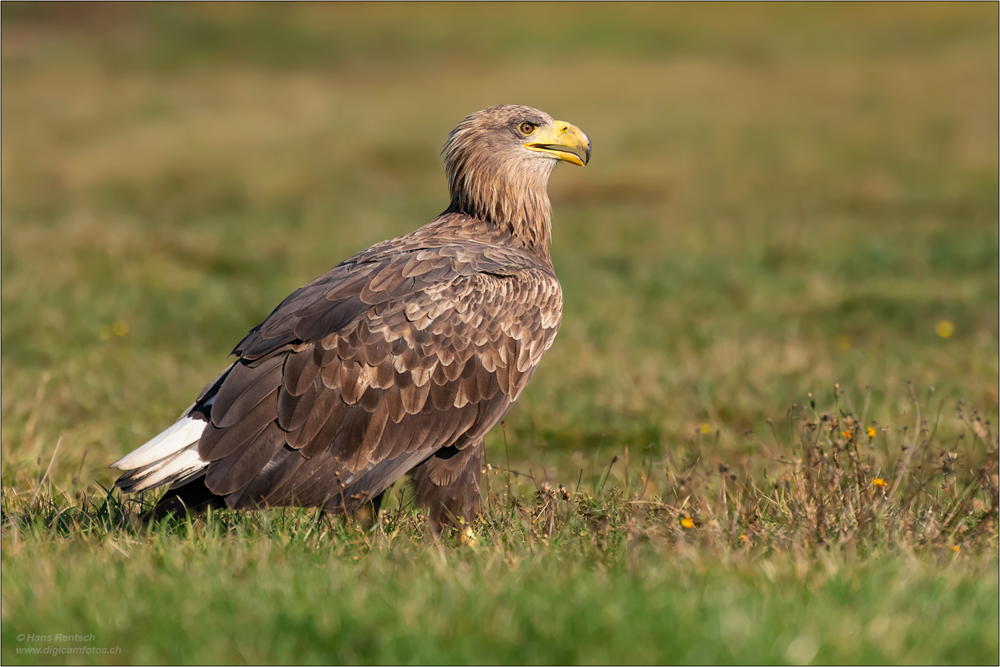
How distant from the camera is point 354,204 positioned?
66.5ft

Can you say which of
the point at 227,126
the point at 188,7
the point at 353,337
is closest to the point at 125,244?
the point at 353,337

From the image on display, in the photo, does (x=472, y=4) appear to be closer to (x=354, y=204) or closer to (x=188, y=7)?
(x=188, y=7)

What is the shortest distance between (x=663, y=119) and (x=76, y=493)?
849 inches

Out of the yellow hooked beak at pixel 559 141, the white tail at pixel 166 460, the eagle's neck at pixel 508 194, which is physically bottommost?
the white tail at pixel 166 460

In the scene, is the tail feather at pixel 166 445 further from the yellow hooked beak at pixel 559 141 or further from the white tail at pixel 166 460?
the yellow hooked beak at pixel 559 141

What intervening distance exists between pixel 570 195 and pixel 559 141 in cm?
1477

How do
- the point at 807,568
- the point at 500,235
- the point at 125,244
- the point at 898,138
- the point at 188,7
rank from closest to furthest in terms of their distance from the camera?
the point at 807,568
the point at 500,235
the point at 125,244
the point at 898,138
the point at 188,7

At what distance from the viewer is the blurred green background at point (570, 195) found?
891 centimetres

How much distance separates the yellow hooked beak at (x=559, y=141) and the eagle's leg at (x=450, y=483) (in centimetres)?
193

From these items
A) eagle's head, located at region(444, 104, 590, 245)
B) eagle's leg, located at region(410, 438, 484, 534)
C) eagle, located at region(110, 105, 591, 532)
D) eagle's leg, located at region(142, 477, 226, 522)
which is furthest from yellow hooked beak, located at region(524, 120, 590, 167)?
eagle's leg, located at region(142, 477, 226, 522)

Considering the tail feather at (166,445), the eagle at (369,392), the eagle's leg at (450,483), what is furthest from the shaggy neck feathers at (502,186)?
the tail feather at (166,445)

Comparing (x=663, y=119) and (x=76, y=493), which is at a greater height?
(x=663, y=119)

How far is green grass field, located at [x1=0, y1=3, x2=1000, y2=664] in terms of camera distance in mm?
3572

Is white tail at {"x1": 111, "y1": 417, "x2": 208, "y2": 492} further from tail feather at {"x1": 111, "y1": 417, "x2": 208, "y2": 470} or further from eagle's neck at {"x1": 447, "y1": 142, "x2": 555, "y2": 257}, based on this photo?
eagle's neck at {"x1": 447, "y1": 142, "x2": 555, "y2": 257}
